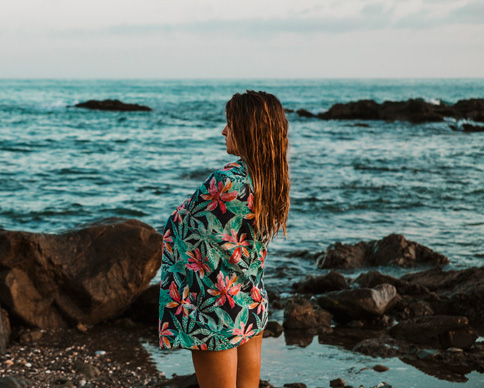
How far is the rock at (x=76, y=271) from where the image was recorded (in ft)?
18.9

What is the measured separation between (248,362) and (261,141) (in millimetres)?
954

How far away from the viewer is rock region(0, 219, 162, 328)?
227 inches

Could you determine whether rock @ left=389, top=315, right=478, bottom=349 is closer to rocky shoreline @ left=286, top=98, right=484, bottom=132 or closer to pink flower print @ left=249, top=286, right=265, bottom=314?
pink flower print @ left=249, top=286, right=265, bottom=314

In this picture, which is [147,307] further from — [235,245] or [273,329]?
[235,245]

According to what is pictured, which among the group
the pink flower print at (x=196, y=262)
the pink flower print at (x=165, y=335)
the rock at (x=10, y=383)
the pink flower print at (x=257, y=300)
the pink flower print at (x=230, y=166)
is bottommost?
the rock at (x=10, y=383)

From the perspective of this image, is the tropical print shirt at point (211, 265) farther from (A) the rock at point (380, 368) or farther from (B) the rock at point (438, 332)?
(B) the rock at point (438, 332)

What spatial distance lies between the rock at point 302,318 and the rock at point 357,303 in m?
0.15

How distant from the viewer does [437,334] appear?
5.52 m

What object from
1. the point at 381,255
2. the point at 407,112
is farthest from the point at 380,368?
the point at 407,112

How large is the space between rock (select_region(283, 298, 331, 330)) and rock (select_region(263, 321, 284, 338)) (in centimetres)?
9

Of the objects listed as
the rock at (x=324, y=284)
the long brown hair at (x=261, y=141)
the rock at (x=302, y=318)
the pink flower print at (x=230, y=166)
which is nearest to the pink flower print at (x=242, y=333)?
the long brown hair at (x=261, y=141)

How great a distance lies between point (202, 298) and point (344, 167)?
656 inches

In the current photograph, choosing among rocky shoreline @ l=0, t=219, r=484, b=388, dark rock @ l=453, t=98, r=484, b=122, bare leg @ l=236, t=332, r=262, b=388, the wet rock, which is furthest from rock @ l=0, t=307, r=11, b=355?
dark rock @ l=453, t=98, r=484, b=122

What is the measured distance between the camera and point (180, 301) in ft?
7.54
